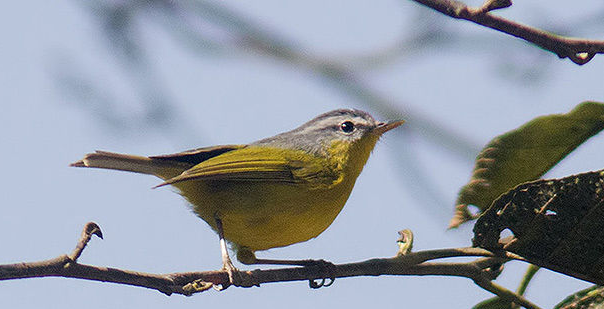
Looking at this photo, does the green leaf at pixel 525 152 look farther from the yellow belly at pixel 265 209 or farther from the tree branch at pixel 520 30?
the yellow belly at pixel 265 209

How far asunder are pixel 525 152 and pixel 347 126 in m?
2.51

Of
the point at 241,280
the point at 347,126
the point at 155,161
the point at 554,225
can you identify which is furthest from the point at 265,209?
the point at 554,225

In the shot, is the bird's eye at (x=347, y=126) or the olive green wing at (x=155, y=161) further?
the bird's eye at (x=347, y=126)

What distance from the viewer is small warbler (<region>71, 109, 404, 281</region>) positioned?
3582mm

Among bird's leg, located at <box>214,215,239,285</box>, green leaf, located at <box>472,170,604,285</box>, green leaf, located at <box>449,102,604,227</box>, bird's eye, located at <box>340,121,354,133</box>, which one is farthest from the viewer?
bird's eye, located at <box>340,121,354,133</box>

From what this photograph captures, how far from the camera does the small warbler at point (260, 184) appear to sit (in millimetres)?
3582

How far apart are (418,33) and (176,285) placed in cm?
263

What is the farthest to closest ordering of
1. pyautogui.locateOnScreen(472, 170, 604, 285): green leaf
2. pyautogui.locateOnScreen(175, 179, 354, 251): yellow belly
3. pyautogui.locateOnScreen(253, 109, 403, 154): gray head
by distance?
pyautogui.locateOnScreen(253, 109, 403, 154): gray head
pyautogui.locateOnScreen(175, 179, 354, 251): yellow belly
pyautogui.locateOnScreen(472, 170, 604, 285): green leaf

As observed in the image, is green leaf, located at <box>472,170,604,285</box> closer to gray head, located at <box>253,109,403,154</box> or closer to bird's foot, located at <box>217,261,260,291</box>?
bird's foot, located at <box>217,261,260,291</box>

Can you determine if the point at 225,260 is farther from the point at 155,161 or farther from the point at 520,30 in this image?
the point at 520,30

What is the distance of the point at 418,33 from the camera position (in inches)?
162

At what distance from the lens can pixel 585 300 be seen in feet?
6.81

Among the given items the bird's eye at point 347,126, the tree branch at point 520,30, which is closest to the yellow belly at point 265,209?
the bird's eye at point 347,126

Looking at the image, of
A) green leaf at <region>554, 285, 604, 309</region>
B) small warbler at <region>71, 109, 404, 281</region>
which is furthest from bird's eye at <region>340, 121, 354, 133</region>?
green leaf at <region>554, 285, 604, 309</region>
